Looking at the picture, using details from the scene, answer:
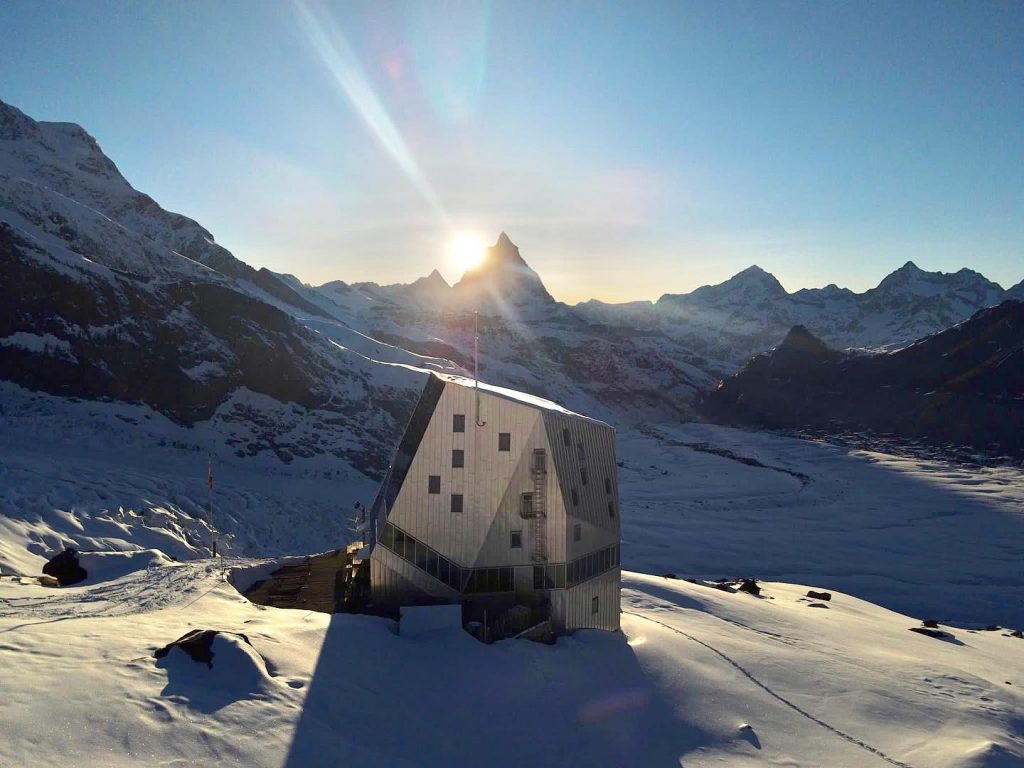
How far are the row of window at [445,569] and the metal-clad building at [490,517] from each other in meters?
0.04

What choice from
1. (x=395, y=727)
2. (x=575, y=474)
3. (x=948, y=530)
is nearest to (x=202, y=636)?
(x=395, y=727)

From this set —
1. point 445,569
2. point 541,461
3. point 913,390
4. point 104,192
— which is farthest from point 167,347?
point 913,390

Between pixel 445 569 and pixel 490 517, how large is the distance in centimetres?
261

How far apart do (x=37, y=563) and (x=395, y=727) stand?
23189 mm

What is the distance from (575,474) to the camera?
24.0 metres

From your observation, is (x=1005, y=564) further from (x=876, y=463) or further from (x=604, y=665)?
(x=876, y=463)

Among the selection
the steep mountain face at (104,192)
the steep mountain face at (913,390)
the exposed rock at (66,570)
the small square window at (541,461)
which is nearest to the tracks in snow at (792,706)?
the small square window at (541,461)

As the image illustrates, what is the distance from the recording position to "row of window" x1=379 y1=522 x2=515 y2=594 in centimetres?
2278

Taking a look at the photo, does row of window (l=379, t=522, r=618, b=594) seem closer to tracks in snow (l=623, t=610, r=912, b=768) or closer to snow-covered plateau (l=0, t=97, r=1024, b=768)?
snow-covered plateau (l=0, t=97, r=1024, b=768)

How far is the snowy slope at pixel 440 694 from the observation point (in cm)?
1128

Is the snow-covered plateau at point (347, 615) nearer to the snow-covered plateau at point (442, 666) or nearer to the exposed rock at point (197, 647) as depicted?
the snow-covered plateau at point (442, 666)

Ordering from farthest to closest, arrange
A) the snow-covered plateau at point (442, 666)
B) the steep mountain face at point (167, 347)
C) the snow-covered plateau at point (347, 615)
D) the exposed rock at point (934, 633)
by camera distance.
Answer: the steep mountain face at point (167, 347), the exposed rock at point (934, 633), the snow-covered plateau at point (347, 615), the snow-covered plateau at point (442, 666)

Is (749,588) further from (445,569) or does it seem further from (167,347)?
(167,347)

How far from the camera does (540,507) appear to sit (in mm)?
22656
